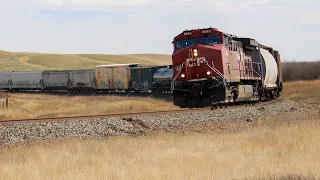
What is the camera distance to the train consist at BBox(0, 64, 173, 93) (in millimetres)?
41844

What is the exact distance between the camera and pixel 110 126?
15086mm

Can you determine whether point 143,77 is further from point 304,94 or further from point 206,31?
point 206,31

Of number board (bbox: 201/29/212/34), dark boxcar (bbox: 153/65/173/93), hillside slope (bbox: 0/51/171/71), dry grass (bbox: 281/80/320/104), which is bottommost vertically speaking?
dry grass (bbox: 281/80/320/104)

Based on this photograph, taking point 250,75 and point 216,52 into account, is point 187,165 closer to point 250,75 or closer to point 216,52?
point 216,52

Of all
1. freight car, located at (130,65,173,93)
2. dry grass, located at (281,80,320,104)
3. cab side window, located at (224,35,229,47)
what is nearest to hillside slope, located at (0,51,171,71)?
freight car, located at (130,65,173,93)

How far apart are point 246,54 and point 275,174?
16.7 meters

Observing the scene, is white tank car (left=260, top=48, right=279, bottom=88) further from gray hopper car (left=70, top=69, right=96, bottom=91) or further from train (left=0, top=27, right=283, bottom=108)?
gray hopper car (left=70, top=69, right=96, bottom=91)

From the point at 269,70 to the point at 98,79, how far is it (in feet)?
83.5

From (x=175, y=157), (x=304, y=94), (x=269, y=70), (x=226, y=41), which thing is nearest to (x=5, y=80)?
(x=304, y=94)

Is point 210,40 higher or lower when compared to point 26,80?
higher

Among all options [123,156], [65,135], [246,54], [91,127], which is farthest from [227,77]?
[123,156]

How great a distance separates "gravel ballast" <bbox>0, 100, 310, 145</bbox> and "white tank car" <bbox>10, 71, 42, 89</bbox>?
130 feet

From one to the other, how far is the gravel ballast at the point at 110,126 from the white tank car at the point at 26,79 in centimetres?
3970

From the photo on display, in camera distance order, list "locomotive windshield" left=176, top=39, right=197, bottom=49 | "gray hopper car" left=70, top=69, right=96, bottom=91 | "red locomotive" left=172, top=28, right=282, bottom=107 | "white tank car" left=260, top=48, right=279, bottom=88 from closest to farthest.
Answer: "red locomotive" left=172, top=28, right=282, bottom=107 < "locomotive windshield" left=176, top=39, right=197, bottom=49 < "white tank car" left=260, top=48, right=279, bottom=88 < "gray hopper car" left=70, top=69, right=96, bottom=91
